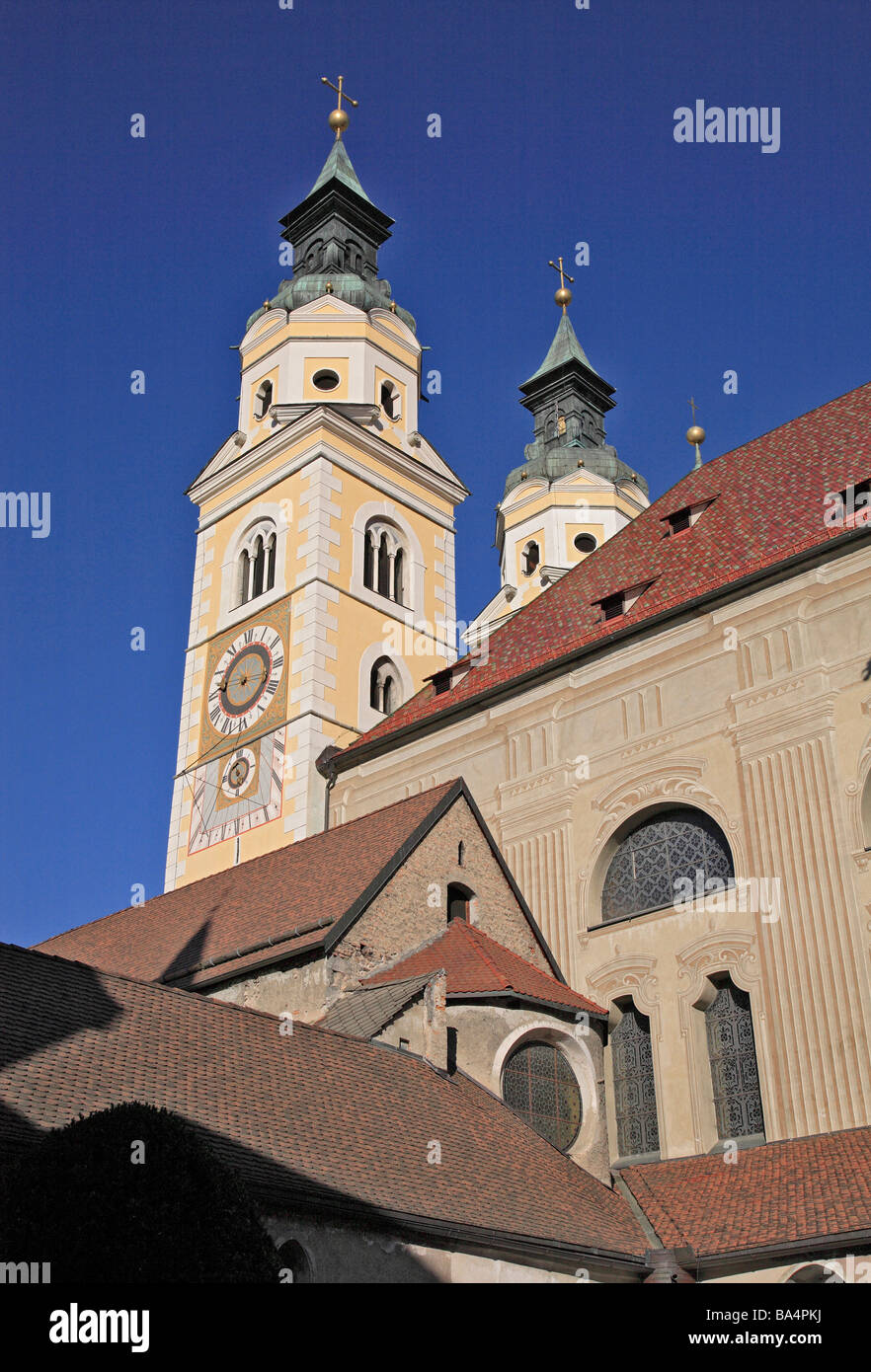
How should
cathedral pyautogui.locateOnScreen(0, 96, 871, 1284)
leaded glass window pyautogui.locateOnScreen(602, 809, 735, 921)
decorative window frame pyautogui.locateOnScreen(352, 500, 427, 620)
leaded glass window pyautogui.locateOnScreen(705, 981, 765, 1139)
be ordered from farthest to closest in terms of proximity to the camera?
decorative window frame pyautogui.locateOnScreen(352, 500, 427, 620), leaded glass window pyautogui.locateOnScreen(602, 809, 735, 921), leaded glass window pyautogui.locateOnScreen(705, 981, 765, 1139), cathedral pyautogui.locateOnScreen(0, 96, 871, 1284)

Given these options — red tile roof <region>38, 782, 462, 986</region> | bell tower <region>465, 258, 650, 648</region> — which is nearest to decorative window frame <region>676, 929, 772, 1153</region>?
red tile roof <region>38, 782, 462, 986</region>

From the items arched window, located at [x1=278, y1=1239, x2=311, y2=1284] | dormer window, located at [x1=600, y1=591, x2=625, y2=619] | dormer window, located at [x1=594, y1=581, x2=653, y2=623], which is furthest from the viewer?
dormer window, located at [x1=600, y1=591, x2=625, y2=619]

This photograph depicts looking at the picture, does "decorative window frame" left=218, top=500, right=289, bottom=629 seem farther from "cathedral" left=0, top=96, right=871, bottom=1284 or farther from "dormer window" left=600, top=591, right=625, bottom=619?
"dormer window" left=600, top=591, right=625, bottom=619

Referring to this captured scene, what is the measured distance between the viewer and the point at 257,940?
1731 centimetres

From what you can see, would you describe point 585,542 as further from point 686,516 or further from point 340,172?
point 686,516

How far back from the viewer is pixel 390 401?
113ft

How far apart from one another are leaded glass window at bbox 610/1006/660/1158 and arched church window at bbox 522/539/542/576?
91.1 feet

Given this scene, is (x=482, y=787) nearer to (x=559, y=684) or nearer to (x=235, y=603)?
(x=559, y=684)

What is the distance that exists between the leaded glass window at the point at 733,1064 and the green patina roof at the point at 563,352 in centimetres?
3729

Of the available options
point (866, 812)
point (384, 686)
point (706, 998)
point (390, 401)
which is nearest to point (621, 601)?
point (866, 812)

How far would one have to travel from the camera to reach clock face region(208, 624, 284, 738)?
1174 inches
